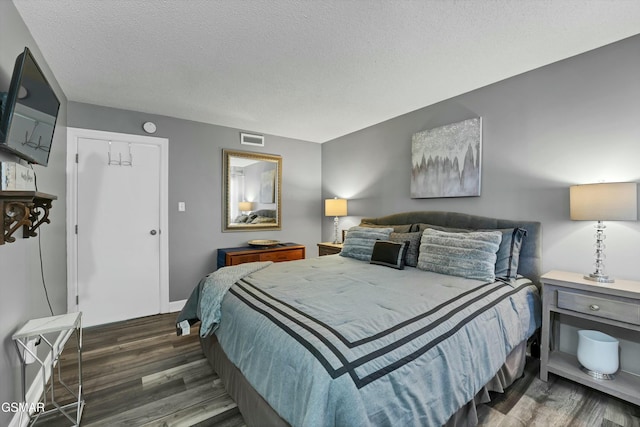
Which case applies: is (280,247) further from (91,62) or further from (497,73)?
(497,73)

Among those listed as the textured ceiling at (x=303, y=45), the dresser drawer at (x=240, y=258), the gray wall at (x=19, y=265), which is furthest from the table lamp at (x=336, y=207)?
the gray wall at (x=19, y=265)

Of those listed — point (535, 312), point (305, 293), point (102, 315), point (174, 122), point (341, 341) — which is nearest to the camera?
point (341, 341)

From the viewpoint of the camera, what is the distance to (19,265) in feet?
5.45

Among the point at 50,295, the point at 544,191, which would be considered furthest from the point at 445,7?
the point at 50,295

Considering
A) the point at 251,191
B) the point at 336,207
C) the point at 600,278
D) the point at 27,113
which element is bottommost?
the point at 600,278

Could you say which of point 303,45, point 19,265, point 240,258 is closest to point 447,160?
point 303,45

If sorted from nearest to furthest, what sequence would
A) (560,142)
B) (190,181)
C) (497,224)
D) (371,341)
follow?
(371,341) → (560,142) → (497,224) → (190,181)

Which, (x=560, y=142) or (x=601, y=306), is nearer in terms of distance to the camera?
(x=601, y=306)

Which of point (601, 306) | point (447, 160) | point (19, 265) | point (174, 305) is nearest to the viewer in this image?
point (19, 265)

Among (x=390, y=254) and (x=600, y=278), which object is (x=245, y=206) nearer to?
(x=390, y=254)

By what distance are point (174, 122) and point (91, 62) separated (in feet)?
4.16

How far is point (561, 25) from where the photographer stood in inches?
70.7

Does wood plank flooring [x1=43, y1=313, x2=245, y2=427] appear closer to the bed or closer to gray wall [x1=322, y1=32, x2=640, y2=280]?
the bed

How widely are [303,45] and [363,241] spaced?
6.35 feet
